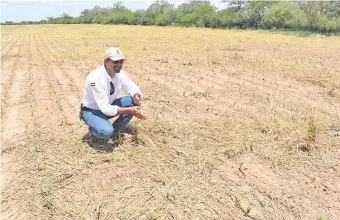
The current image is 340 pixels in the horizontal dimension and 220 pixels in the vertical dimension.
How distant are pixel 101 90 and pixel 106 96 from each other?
100mm

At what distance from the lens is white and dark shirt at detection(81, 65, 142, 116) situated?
164 inches

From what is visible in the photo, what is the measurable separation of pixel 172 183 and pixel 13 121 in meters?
3.40

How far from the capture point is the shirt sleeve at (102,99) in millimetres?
4145

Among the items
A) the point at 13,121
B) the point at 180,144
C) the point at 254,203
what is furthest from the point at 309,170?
the point at 13,121

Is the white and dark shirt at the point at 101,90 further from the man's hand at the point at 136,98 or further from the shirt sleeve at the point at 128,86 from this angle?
the man's hand at the point at 136,98

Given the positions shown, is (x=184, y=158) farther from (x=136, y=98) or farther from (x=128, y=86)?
(x=128, y=86)

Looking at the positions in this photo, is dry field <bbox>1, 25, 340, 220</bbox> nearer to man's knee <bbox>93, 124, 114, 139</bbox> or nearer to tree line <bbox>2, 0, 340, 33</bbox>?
man's knee <bbox>93, 124, 114, 139</bbox>

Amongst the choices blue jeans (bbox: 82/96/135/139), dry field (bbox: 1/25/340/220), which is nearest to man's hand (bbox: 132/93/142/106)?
blue jeans (bbox: 82/96/135/139)

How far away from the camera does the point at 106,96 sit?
422 cm

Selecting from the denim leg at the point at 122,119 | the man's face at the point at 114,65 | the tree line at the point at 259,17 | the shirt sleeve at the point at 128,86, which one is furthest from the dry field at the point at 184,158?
the tree line at the point at 259,17

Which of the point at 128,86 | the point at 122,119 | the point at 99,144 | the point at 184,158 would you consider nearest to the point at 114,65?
the point at 128,86

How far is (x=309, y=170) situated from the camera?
3.94 meters

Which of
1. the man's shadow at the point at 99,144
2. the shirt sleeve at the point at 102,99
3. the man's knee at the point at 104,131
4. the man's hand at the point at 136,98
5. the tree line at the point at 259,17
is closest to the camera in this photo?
the shirt sleeve at the point at 102,99

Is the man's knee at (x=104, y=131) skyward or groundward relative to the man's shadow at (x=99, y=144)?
skyward
